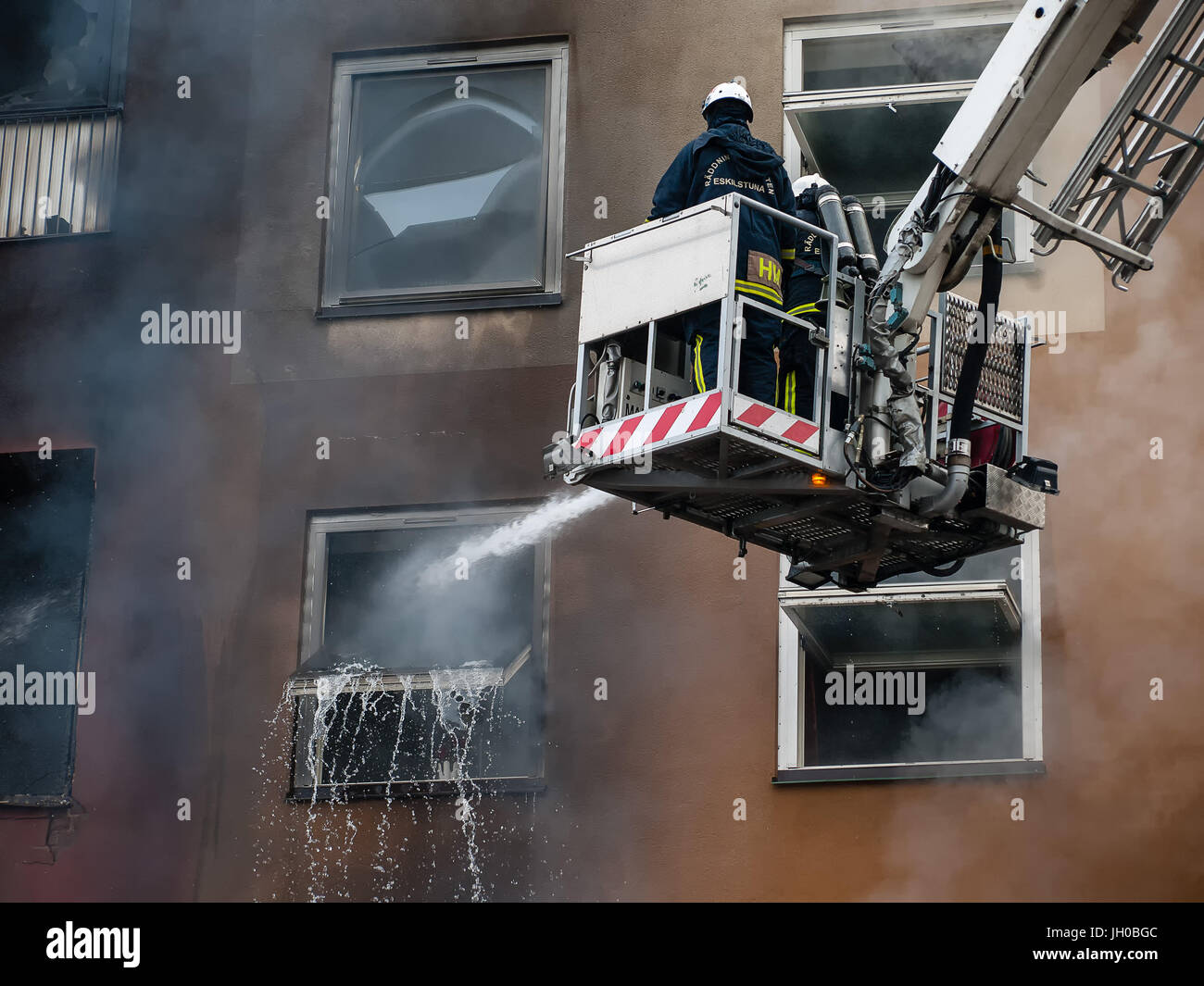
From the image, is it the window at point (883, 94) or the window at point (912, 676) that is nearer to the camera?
the window at point (912, 676)

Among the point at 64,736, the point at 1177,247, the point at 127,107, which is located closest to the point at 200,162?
the point at 127,107

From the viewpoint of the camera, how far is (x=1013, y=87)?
8266mm

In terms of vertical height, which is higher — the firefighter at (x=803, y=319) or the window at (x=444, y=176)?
the window at (x=444, y=176)

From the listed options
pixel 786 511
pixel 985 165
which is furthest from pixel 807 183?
pixel 786 511

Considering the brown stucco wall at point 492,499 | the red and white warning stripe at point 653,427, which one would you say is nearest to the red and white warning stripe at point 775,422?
the red and white warning stripe at point 653,427

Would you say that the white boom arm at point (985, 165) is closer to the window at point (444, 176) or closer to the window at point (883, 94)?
the window at point (883, 94)

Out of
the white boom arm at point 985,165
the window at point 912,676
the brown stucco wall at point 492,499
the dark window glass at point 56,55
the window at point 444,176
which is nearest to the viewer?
the white boom arm at point 985,165

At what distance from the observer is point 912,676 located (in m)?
10.9

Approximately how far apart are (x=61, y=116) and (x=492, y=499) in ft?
14.6

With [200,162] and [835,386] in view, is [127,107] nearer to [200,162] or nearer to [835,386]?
[200,162]

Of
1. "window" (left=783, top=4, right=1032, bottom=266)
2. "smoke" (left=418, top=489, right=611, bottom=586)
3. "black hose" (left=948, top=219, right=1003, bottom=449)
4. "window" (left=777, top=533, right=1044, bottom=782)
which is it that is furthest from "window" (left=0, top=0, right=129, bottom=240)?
"black hose" (left=948, top=219, right=1003, bottom=449)

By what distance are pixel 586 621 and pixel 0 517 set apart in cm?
431

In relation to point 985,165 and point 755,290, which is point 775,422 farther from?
point 985,165

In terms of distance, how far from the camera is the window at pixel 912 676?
10500 millimetres
